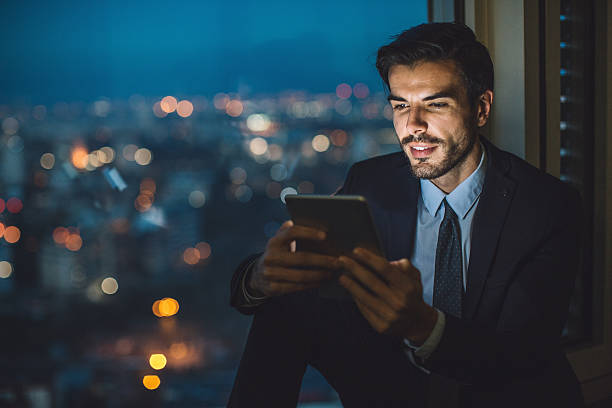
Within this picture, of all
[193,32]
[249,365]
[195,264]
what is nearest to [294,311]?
[249,365]

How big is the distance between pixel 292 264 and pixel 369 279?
17cm

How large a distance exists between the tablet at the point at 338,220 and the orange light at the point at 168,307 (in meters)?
1.07

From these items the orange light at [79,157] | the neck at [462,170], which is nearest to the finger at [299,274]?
the neck at [462,170]

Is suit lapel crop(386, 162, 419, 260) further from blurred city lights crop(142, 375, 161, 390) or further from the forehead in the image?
blurred city lights crop(142, 375, 161, 390)

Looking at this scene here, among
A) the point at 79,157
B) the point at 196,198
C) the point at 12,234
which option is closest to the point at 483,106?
the point at 196,198

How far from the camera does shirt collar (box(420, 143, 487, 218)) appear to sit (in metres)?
1.21

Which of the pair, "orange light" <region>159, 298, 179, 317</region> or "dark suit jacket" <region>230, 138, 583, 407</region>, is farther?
"orange light" <region>159, 298, 179, 317</region>

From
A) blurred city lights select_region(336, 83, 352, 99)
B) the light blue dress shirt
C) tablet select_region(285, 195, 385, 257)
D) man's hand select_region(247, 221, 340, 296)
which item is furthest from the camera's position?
blurred city lights select_region(336, 83, 352, 99)

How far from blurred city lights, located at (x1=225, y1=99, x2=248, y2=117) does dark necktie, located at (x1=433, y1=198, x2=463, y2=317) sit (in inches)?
34.6

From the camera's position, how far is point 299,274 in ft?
3.20

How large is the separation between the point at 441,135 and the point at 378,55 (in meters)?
0.27

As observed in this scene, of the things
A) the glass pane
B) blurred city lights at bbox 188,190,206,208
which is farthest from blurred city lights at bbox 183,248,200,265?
blurred city lights at bbox 188,190,206,208

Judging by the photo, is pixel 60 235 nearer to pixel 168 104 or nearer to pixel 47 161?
pixel 47 161

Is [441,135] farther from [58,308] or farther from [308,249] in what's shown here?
[58,308]
